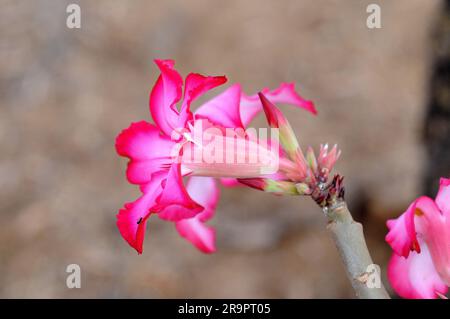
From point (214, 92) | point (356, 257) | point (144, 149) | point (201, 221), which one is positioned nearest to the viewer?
point (356, 257)

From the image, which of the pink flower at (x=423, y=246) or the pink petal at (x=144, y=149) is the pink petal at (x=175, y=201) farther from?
the pink flower at (x=423, y=246)

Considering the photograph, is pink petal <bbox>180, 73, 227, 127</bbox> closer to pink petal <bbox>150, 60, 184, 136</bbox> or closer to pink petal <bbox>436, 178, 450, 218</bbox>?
pink petal <bbox>150, 60, 184, 136</bbox>

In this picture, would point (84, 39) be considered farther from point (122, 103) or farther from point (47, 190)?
point (47, 190)

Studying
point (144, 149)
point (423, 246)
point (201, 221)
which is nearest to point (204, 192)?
point (201, 221)

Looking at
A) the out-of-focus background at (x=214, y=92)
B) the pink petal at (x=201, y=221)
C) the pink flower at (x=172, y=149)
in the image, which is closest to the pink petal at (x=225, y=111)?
the pink flower at (x=172, y=149)

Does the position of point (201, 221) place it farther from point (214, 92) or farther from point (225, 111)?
point (214, 92)

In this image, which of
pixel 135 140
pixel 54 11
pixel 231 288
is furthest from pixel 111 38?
pixel 135 140

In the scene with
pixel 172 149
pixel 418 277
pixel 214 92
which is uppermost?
pixel 214 92
